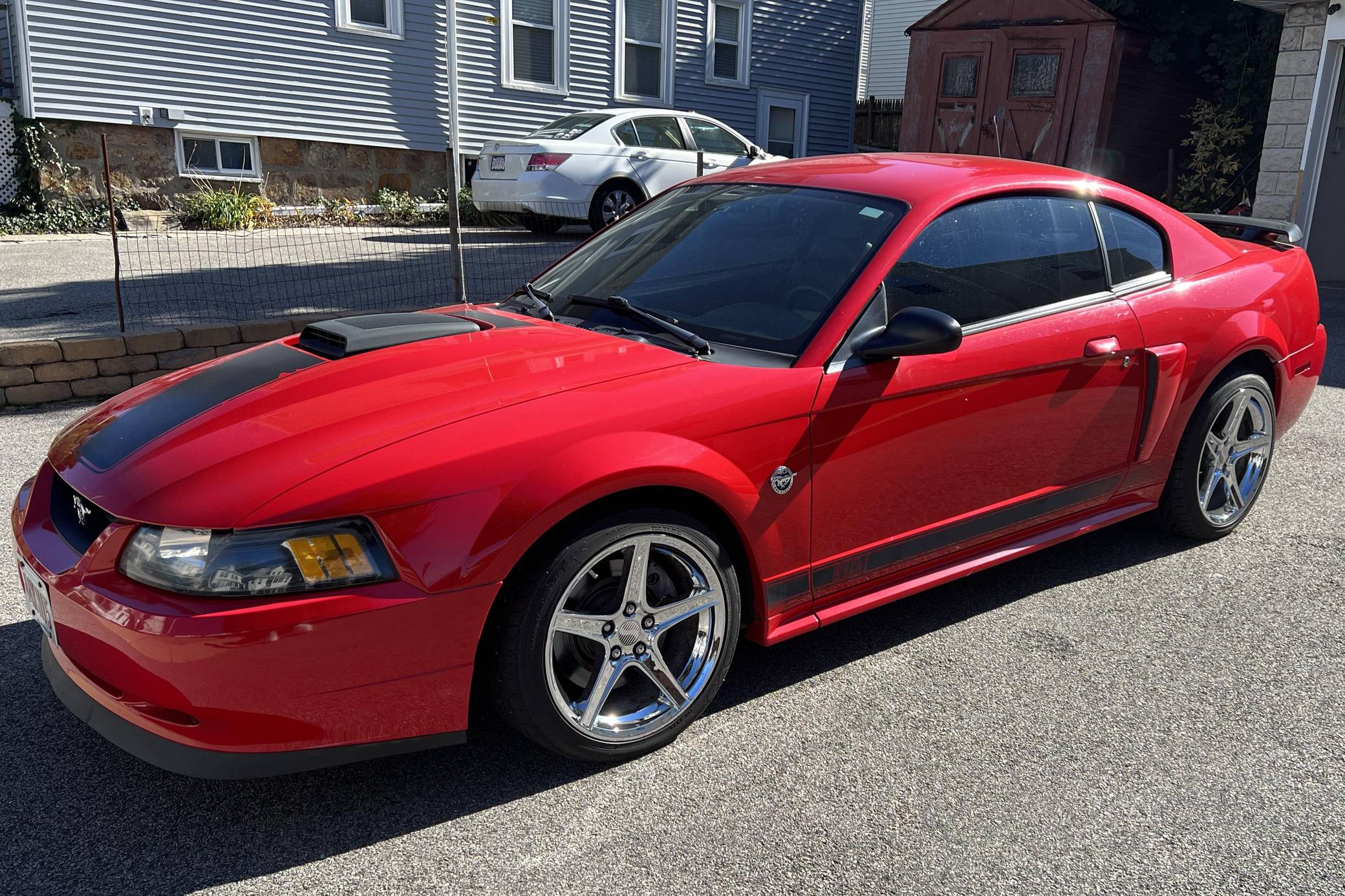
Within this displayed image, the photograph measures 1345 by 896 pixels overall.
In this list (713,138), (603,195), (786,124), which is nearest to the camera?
(603,195)

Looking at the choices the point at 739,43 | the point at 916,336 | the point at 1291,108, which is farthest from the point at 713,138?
the point at 916,336

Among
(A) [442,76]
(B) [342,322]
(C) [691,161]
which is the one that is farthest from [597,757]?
(A) [442,76]

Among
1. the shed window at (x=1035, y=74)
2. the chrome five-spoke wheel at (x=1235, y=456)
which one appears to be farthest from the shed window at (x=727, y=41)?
the chrome five-spoke wheel at (x=1235, y=456)

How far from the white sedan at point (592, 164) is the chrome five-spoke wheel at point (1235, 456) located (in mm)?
8650

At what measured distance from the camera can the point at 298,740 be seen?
7.67 ft

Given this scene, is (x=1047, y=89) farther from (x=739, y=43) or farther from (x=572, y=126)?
(x=572, y=126)

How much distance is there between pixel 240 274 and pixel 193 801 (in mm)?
8250

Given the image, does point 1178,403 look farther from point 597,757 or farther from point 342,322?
point 342,322

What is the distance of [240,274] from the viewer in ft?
32.5

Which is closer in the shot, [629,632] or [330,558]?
[330,558]

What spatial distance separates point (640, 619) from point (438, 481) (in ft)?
2.23

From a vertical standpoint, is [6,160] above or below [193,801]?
above

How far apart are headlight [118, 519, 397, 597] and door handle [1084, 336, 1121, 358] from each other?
8.02ft

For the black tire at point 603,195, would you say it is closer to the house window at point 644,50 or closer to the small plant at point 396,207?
the small plant at point 396,207
